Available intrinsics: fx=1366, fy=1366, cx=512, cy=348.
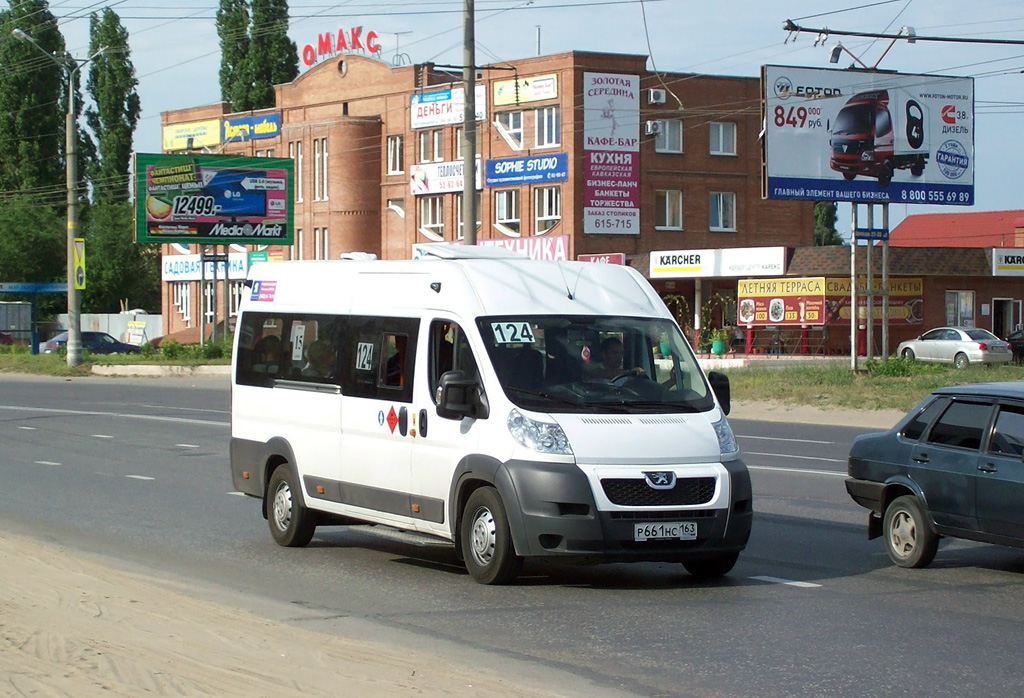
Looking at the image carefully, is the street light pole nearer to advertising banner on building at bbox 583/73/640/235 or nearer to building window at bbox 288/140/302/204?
advertising banner on building at bbox 583/73/640/235

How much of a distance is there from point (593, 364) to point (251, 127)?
6725 centimetres

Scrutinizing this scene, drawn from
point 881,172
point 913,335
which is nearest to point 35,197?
point 913,335

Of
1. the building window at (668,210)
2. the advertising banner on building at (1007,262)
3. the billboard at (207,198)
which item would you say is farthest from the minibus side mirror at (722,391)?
the building window at (668,210)

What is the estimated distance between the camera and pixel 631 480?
9.05m

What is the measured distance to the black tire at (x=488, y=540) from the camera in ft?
30.2

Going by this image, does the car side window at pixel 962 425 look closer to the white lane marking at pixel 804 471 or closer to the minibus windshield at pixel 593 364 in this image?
the minibus windshield at pixel 593 364

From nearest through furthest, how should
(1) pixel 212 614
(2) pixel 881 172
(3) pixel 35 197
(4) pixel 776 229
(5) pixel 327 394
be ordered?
(1) pixel 212 614, (5) pixel 327 394, (2) pixel 881 172, (4) pixel 776 229, (3) pixel 35 197

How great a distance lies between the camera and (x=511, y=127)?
59656mm

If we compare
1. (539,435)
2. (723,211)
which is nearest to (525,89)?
(723,211)

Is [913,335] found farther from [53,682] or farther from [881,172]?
[53,682]

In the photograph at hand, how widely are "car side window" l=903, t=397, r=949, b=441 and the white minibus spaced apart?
154 cm

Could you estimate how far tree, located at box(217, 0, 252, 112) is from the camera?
8069cm

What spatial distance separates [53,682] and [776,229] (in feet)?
190

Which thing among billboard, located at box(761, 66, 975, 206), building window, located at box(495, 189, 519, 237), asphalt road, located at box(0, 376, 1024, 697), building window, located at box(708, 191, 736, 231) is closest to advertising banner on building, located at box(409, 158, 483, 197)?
building window, located at box(495, 189, 519, 237)
